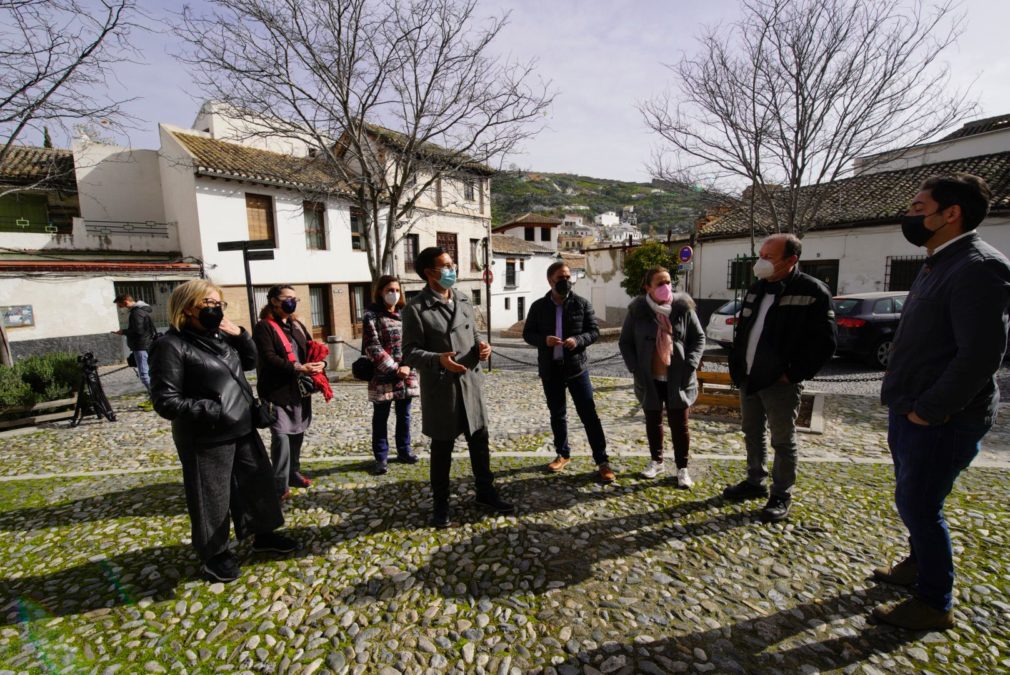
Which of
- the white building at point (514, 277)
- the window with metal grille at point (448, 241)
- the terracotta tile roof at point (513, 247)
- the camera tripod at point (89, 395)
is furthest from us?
the terracotta tile roof at point (513, 247)

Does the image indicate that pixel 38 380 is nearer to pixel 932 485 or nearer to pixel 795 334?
pixel 795 334

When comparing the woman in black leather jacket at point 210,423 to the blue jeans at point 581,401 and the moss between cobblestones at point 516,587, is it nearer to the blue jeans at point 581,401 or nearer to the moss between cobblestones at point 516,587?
the moss between cobblestones at point 516,587

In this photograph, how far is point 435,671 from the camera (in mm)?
2162

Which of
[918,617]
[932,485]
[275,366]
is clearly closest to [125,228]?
[275,366]

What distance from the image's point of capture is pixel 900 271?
1509 cm

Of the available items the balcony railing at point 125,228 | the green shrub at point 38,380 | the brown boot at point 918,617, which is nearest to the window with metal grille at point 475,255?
the balcony railing at point 125,228

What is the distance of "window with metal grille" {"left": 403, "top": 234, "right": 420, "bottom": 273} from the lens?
2178 centimetres

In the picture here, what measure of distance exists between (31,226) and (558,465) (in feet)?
71.5

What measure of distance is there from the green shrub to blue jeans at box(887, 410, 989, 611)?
33.2 feet

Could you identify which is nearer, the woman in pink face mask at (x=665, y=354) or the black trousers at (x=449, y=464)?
the black trousers at (x=449, y=464)

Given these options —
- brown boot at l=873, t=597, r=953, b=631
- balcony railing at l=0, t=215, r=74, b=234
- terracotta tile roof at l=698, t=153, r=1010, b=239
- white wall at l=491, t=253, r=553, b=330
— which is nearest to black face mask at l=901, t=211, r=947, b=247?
brown boot at l=873, t=597, r=953, b=631

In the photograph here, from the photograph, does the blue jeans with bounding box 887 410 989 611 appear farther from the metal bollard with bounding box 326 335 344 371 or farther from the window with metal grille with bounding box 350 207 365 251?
the window with metal grille with bounding box 350 207 365 251

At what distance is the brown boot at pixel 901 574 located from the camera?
2.63 meters

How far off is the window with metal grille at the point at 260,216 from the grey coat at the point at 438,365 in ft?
50.9
